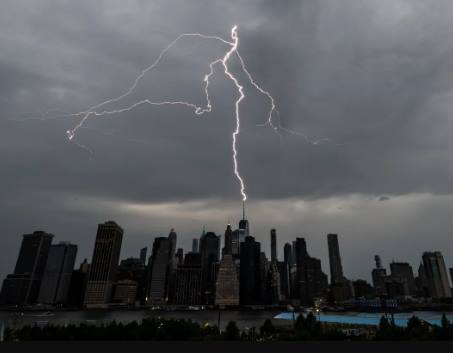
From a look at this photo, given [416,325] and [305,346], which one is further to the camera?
[416,325]

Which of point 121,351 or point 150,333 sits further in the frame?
point 150,333

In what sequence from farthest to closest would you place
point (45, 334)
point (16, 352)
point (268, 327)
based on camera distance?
point (268, 327)
point (45, 334)
point (16, 352)

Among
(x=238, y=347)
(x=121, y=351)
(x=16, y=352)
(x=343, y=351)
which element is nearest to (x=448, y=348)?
(x=343, y=351)

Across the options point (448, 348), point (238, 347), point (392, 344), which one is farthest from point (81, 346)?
point (448, 348)

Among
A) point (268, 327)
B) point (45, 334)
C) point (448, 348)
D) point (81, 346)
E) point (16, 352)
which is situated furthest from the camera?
point (268, 327)

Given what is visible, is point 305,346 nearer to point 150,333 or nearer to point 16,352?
point 16,352

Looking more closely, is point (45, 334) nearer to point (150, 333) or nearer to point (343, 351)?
point (150, 333)

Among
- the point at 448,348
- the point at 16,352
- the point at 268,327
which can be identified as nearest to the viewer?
the point at 16,352

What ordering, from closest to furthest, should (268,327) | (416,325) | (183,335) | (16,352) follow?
(16,352) → (183,335) → (416,325) → (268,327)
